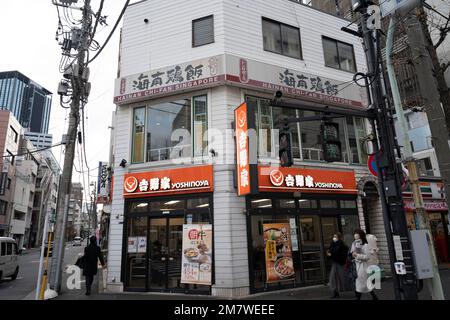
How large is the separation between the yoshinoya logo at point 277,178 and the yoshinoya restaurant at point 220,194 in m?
0.04

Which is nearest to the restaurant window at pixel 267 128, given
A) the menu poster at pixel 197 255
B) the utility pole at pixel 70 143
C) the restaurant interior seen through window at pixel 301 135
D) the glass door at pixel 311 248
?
the restaurant interior seen through window at pixel 301 135

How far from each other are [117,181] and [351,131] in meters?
11.1

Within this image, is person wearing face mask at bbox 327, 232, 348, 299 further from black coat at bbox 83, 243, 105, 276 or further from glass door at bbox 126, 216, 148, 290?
black coat at bbox 83, 243, 105, 276

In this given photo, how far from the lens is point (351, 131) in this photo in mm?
14812

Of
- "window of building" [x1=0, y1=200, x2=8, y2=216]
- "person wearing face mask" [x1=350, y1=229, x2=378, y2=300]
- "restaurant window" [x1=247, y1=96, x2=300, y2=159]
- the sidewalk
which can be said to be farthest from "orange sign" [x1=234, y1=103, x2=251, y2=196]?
"window of building" [x1=0, y1=200, x2=8, y2=216]

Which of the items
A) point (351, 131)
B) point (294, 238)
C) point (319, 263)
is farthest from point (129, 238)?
point (351, 131)

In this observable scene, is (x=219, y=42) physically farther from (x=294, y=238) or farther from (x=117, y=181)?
(x=294, y=238)

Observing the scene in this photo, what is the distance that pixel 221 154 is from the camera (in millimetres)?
11367

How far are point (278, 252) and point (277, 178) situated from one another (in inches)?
107

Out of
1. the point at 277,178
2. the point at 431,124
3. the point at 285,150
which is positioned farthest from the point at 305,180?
the point at 431,124

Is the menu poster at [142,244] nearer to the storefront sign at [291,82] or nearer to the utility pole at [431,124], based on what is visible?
the storefront sign at [291,82]

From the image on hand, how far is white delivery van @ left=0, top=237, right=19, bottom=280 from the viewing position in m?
14.9

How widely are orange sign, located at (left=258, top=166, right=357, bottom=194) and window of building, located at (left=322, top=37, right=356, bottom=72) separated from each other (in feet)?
18.4

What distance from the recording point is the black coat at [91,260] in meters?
11.5
